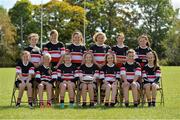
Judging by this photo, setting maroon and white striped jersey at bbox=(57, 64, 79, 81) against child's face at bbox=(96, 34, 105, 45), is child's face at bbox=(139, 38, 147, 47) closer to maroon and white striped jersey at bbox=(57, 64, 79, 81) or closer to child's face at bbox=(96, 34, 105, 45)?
child's face at bbox=(96, 34, 105, 45)

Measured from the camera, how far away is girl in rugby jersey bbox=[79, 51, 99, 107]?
11.9m

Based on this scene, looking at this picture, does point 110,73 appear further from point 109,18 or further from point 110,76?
point 109,18

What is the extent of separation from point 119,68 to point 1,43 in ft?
188

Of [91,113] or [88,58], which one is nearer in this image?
[91,113]

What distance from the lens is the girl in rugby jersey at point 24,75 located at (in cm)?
1191

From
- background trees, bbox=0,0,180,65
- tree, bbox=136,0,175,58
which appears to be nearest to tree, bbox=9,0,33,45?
background trees, bbox=0,0,180,65

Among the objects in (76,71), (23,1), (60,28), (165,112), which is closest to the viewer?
(165,112)

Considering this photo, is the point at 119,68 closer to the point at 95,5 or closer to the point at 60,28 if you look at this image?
the point at 60,28

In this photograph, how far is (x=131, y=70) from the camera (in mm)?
12102

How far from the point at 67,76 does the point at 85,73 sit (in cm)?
45

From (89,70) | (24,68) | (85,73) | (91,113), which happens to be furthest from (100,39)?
(91,113)

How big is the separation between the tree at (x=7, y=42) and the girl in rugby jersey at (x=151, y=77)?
53.2 meters

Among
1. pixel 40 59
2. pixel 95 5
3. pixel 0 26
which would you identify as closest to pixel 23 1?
pixel 0 26

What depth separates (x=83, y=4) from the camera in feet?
220
